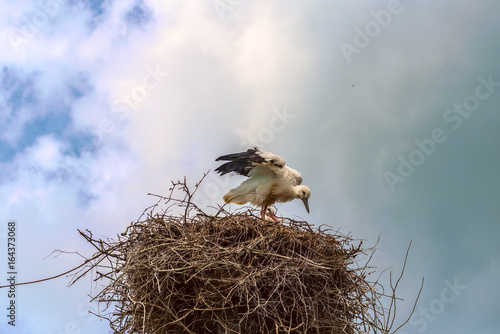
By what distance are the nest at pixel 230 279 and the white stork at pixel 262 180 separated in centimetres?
143

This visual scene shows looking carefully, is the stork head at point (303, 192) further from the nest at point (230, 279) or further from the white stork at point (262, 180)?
the nest at point (230, 279)

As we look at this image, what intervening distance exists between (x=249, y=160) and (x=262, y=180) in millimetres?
395

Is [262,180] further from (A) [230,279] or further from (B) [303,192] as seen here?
(A) [230,279]

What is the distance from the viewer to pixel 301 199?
727 cm

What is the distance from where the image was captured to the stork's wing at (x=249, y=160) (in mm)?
6730

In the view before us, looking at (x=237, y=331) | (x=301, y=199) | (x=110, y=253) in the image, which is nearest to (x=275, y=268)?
(x=237, y=331)

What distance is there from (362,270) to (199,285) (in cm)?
163

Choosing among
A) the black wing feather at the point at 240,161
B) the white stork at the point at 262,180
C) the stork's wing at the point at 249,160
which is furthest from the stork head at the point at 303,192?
the black wing feather at the point at 240,161

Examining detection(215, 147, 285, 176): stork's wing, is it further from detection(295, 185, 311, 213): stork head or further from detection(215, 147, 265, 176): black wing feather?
detection(295, 185, 311, 213): stork head

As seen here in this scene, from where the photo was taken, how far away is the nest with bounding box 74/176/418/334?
477 centimetres

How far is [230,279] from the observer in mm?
4707

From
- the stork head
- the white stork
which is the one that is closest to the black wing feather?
the white stork

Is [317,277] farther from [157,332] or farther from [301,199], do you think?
[301,199]

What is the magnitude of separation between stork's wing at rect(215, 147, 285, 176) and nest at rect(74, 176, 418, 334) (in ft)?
4.57
